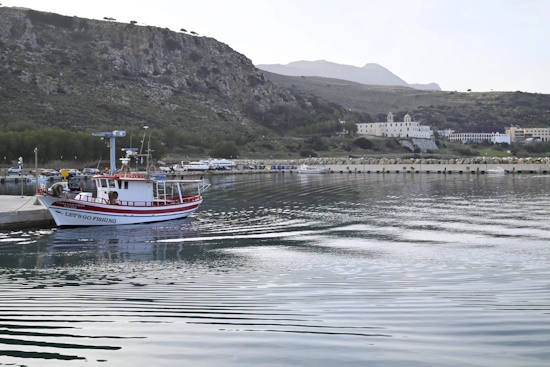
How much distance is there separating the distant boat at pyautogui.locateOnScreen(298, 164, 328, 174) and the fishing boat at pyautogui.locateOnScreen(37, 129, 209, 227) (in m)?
81.9

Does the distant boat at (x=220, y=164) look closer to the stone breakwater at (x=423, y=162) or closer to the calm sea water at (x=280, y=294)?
the stone breakwater at (x=423, y=162)

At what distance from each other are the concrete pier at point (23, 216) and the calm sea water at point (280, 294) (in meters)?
1.59

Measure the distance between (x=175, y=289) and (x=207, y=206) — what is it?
123ft

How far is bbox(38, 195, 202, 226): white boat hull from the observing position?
136 ft

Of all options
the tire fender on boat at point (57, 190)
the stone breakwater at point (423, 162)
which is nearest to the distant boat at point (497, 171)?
the stone breakwater at point (423, 162)

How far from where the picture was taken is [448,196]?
67688 mm

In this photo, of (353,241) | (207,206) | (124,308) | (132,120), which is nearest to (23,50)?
(132,120)

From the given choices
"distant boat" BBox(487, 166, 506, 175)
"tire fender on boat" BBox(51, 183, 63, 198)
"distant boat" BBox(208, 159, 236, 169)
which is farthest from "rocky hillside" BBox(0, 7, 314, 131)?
"tire fender on boat" BBox(51, 183, 63, 198)

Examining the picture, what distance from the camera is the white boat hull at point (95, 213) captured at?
4156 centimetres

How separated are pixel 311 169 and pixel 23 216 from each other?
9569cm

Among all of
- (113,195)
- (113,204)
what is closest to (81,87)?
(113,195)

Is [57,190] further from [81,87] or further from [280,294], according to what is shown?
[81,87]

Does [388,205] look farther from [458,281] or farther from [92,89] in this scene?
[92,89]

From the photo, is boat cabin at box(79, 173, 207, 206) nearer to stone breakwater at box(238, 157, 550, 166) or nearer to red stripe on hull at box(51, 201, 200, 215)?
red stripe on hull at box(51, 201, 200, 215)
